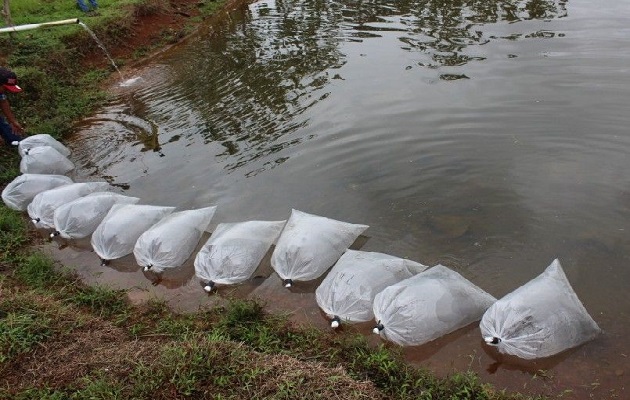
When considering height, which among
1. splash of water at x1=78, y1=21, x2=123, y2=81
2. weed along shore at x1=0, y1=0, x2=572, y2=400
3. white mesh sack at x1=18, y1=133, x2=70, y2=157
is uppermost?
splash of water at x1=78, y1=21, x2=123, y2=81

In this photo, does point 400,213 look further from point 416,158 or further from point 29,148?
point 29,148

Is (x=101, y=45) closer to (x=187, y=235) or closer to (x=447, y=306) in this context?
(x=187, y=235)

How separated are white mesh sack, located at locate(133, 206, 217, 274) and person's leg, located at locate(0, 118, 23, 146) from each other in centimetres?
380

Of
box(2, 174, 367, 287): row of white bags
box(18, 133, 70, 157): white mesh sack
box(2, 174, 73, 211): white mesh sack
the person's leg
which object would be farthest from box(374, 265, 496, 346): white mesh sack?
the person's leg

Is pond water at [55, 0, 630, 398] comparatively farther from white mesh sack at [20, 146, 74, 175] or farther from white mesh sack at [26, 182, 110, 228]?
white mesh sack at [26, 182, 110, 228]

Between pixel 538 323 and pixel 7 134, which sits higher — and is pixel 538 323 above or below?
below

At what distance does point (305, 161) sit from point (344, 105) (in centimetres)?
178

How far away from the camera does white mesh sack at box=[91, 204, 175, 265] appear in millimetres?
4973

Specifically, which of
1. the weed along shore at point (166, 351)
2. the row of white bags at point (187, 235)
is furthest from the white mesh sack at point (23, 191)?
the weed along shore at point (166, 351)

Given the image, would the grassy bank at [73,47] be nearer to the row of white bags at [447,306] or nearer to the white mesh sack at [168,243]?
the white mesh sack at [168,243]

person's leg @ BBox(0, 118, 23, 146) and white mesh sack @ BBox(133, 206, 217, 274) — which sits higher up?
person's leg @ BBox(0, 118, 23, 146)

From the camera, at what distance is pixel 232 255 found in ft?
14.5

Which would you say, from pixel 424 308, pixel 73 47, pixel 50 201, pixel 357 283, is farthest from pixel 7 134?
pixel 424 308

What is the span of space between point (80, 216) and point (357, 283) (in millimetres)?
3231
